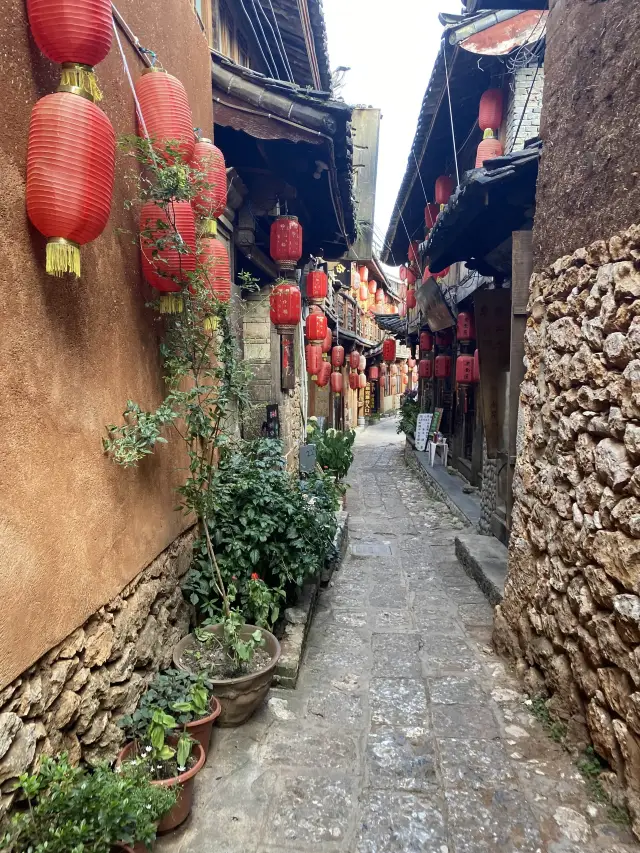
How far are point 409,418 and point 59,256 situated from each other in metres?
15.3

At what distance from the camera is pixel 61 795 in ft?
6.16

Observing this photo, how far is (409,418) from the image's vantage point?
1669 centimetres

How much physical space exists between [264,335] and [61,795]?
5773mm

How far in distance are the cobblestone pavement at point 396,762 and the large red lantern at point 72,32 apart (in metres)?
3.26

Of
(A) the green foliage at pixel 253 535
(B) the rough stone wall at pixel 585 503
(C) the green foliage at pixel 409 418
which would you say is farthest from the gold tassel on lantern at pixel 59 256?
(C) the green foliage at pixel 409 418

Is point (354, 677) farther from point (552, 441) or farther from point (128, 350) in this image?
point (128, 350)

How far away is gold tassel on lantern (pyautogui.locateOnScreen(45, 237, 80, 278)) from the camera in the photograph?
1.88 m

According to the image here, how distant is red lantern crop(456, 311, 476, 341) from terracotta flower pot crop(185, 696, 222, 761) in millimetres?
7986

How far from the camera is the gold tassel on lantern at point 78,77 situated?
1.91 metres

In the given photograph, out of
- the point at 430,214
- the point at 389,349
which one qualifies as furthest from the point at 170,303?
the point at 389,349

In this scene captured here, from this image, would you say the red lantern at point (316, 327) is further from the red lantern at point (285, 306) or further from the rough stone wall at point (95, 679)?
the rough stone wall at point (95, 679)

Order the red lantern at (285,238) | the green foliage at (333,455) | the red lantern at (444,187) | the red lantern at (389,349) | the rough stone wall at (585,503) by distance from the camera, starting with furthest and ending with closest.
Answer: the red lantern at (389,349)
the red lantern at (444,187)
the green foliage at (333,455)
the red lantern at (285,238)
the rough stone wall at (585,503)

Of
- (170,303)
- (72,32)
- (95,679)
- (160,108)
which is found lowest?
(95,679)

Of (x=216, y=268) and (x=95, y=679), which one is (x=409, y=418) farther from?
(x=95, y=679)
